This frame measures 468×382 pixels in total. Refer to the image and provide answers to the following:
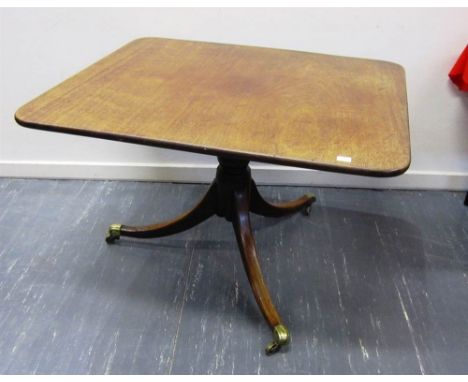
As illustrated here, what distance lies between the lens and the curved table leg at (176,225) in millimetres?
1313

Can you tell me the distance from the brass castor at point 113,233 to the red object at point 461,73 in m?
1.27

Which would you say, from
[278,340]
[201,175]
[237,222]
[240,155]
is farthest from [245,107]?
[201,175]

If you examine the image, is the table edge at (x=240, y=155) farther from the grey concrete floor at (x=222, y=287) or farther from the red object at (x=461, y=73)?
the red object at (x=461, y=73)

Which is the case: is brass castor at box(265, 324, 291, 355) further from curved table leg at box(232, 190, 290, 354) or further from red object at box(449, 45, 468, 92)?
red object at box(449, 45, 468, 92)

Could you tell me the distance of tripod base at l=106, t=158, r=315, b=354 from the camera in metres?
1.15

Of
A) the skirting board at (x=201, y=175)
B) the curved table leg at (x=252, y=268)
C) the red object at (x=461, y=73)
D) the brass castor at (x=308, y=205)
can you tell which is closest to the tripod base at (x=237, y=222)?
the curved table leg at (x=252, y=268)

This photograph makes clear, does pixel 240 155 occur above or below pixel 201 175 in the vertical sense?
above

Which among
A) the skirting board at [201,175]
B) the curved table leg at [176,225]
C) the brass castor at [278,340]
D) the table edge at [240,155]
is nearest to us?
the table edge at [240,155]

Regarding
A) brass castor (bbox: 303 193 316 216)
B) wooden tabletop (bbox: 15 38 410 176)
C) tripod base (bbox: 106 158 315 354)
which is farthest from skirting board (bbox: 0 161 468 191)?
wooden tabletop (bbox: 15 38 410 176)

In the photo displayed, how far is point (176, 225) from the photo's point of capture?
1.38 m

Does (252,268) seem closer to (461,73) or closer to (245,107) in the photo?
(245,107)

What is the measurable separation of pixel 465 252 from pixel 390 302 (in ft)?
1.34

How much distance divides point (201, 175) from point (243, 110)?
0.97m
